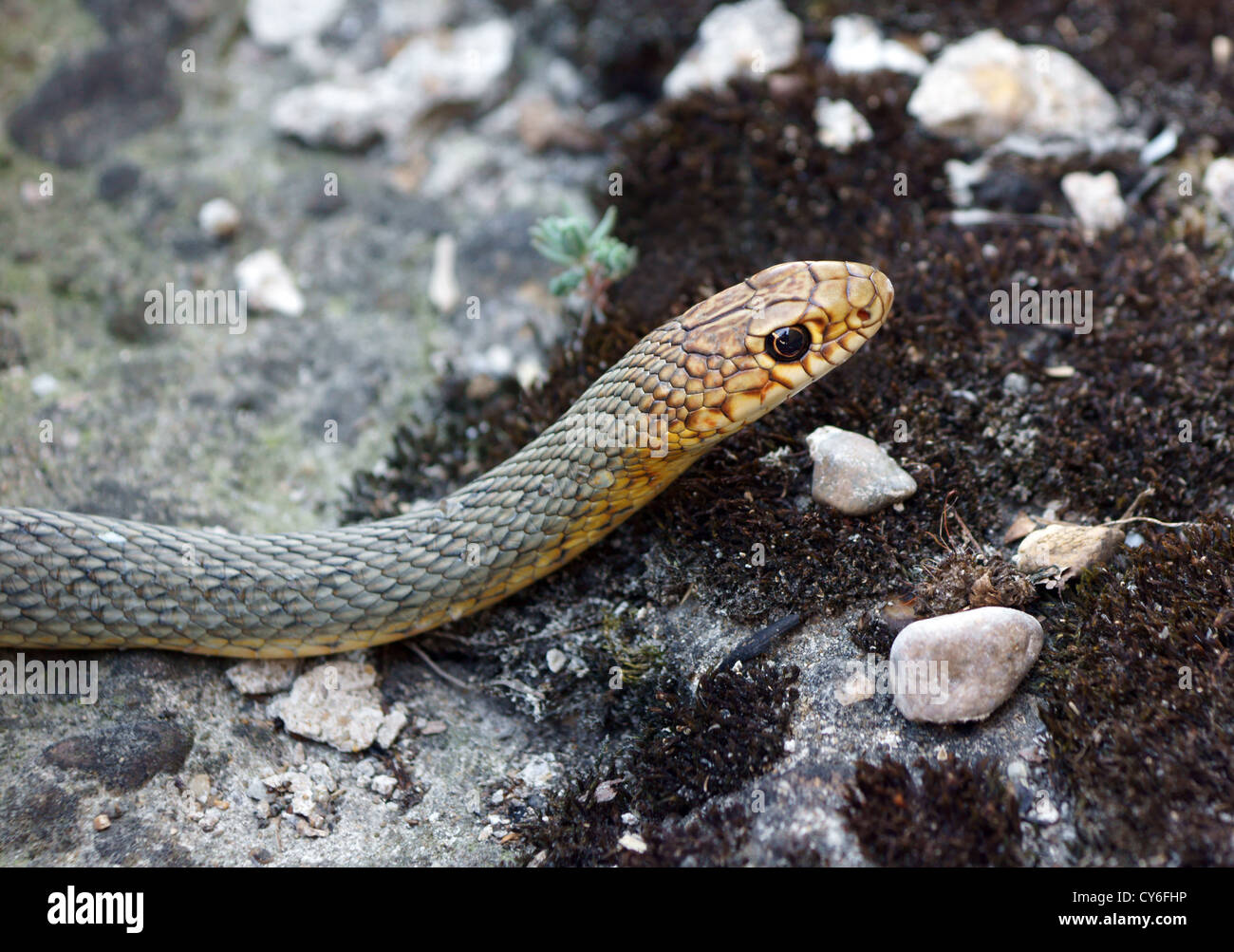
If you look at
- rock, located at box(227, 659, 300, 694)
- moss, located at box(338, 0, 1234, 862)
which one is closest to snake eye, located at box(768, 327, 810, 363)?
moss, located at box(338, 0, 1234, 862)

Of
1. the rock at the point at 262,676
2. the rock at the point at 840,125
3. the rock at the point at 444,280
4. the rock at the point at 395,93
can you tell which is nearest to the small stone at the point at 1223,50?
the rock at the point at 840,125

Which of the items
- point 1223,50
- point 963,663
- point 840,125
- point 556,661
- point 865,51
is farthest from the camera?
point 865,51

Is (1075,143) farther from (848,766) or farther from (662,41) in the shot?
(848,766)

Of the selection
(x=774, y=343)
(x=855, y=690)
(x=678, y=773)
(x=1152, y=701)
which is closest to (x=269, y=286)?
(x=774, y=343)

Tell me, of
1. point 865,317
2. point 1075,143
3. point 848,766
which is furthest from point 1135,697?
point 1075,143

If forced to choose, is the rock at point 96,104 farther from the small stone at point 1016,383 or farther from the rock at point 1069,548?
the rock at point 1069,548

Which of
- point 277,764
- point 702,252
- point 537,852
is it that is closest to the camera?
point 537,852

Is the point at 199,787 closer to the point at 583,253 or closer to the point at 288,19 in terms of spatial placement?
the point at 583,253
